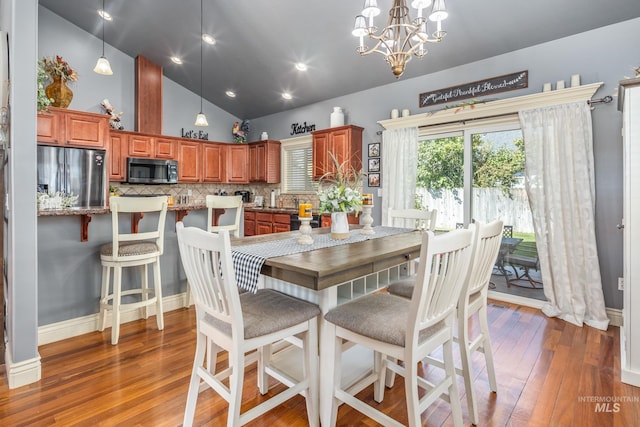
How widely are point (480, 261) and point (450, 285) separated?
45cm

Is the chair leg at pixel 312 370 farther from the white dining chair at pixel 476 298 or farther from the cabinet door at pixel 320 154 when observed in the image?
the cabinet door at pixel 320 154

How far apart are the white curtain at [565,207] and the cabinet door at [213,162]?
4.89m

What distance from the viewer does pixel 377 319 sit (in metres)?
1.55

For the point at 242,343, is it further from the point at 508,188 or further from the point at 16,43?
the point at 508,188

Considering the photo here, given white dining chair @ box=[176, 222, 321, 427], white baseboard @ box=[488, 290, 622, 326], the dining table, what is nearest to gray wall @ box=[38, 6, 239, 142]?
the dining table

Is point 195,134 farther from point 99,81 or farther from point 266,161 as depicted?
point 99,81

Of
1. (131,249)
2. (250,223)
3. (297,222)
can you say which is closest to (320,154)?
(297,222)

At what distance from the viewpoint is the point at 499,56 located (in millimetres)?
3656

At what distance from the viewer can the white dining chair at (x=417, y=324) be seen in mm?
1332

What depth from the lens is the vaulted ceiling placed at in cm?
310

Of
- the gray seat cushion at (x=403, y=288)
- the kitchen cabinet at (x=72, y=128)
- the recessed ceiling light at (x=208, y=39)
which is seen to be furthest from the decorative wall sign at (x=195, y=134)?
the gray seat cushion at (x=403, y=288)

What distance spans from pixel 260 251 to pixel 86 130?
4244 millimetres

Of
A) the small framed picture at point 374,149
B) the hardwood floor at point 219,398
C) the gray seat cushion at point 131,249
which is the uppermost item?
the small framed picture at point 374,149

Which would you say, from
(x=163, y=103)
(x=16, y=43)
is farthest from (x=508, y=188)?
(x=163, y=103)
